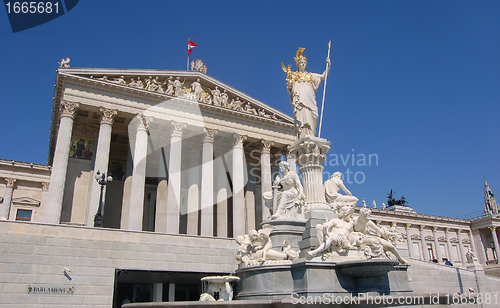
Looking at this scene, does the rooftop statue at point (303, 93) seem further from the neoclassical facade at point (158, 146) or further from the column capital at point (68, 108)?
the column capital at point (68, 108)

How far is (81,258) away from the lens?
17328 millimetres

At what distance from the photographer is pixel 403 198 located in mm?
73625

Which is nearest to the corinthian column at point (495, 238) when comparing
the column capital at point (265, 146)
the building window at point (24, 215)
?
the column capital at point (265, 146)

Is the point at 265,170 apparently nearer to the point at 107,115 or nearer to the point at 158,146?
the point at 158,146

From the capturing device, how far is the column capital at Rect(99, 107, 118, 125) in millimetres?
29016

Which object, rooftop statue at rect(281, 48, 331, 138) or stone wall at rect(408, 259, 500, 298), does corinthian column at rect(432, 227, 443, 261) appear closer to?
stone wall at rect(408, 259, 500, 298)

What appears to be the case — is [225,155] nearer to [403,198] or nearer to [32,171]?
[32,171]

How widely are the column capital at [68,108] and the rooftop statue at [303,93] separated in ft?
64.9

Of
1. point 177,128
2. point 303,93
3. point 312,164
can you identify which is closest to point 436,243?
point 177,128

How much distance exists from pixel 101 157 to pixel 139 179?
3044 mm

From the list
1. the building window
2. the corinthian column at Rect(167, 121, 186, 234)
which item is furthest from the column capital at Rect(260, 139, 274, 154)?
the building window

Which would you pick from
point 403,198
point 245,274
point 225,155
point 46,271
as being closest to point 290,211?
point 245,274

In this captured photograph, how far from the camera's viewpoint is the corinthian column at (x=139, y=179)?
26625 millimetres

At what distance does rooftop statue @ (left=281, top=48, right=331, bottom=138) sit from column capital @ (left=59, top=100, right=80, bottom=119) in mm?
19771
